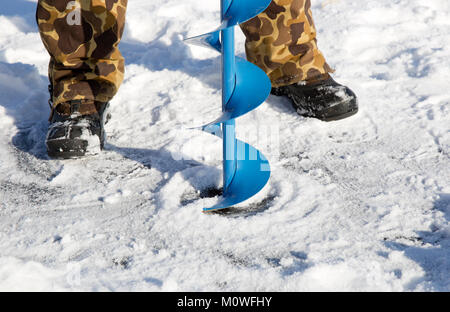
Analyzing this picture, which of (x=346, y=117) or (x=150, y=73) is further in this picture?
(x=150, y=73)

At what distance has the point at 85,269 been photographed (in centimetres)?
133

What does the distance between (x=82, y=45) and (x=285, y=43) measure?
894mm

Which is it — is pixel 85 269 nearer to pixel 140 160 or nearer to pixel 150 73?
pixel 140 160

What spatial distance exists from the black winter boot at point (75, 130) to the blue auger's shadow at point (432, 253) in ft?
3.95

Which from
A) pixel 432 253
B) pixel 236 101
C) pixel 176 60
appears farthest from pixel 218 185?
pixel 176 60

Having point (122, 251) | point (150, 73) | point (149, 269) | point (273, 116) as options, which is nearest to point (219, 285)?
point (149, 269)

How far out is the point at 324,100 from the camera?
7.22 feet

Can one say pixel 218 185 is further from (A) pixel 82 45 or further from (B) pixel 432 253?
(A) pixel 82 45

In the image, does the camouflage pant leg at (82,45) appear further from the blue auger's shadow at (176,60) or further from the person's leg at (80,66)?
the blue auger's shadow at (176,60)

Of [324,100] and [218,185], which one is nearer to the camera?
[218,185]

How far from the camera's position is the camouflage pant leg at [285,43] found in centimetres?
222

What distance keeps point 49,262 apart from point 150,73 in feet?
4.96

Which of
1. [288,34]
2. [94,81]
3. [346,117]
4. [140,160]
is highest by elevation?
[288,34]

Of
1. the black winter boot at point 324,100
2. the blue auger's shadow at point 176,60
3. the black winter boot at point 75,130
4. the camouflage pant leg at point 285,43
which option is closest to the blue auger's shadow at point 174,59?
the blue auger's shadow at point 176,60
